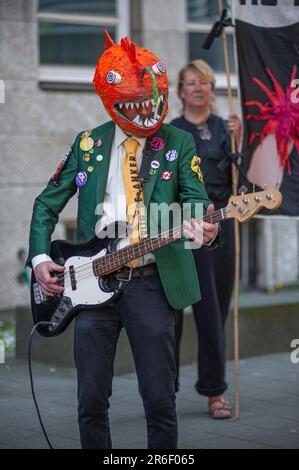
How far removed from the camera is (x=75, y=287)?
16.6ft

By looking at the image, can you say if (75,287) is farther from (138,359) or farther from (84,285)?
(138,359)

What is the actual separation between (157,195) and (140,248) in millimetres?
289

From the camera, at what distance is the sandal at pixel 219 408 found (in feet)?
22.3

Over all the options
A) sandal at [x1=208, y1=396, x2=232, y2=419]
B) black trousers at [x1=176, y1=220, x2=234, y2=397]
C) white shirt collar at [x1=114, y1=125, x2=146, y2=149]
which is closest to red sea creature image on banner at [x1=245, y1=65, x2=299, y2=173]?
black trousers at [x1=176, y1=220, x2=234, y2=397]

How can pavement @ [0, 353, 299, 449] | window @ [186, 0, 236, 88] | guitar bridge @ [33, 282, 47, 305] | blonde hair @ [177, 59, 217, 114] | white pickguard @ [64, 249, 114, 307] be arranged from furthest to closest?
window @ [186, 0, 236, 88] → blonde hair @ [177, 59, 217, 114] → pavement @ [0, 353, 299, 449] → guitar bridge @ [33, 282, 47, 305] → white pickguard @ [64, 249, 114, 307]

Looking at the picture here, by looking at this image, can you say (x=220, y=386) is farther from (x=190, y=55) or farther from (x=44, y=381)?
(x=190, y=55)

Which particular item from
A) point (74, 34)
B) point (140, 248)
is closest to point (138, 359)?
point (140, 248)

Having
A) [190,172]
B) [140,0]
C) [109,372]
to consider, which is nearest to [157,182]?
[190,172]

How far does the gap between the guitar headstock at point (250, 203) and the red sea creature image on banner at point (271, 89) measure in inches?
77.6

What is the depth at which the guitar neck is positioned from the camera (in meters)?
4.70

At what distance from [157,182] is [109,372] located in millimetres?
911

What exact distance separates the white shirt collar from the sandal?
2365 mm

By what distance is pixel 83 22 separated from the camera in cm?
1164

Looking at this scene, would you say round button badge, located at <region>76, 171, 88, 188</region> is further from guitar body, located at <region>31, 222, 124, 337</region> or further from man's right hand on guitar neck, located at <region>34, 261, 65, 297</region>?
man's right hand on guitar neck, located at <region>34, 261, 65, 297</region>
